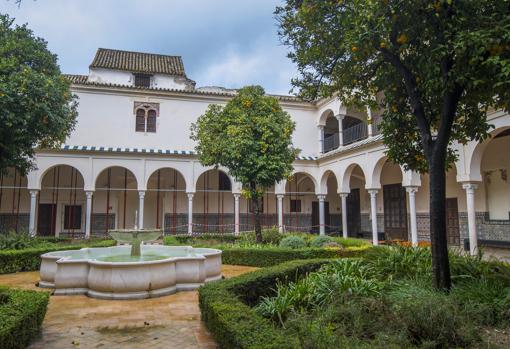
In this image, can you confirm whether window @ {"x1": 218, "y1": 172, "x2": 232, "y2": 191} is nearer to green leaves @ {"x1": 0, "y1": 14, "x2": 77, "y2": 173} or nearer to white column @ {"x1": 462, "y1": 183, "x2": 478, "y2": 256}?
green leaves @ {"x1": 0, "y1": 14, "x2": 77, "y2": 173}

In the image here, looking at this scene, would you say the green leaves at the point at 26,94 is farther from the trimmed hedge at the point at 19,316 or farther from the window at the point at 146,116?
the window at the point at 146,116

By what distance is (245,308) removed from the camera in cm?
430

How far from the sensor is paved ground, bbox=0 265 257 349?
457 cm

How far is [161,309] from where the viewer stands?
242 inches

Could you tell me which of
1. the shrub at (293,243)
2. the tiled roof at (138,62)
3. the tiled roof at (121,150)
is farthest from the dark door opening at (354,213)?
the tiled roof at (138,62)

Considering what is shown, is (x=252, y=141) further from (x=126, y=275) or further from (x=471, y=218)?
(x=471, y=218)

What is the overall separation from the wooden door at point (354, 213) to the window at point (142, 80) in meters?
14.9

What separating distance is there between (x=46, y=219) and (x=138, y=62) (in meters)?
11.2

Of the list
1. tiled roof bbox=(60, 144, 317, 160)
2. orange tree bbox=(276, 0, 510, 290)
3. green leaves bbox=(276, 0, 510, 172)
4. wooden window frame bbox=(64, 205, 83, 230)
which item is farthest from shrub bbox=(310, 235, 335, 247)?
wooden window frame bbox=(64, 205, 83, 230)

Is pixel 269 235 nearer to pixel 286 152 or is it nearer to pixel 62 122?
pixel 286 152

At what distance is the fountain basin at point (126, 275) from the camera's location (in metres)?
6.76

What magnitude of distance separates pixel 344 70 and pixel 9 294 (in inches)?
246

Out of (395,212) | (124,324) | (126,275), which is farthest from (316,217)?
(124,324)

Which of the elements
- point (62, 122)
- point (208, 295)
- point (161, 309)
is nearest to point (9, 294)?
point (161, 309)
